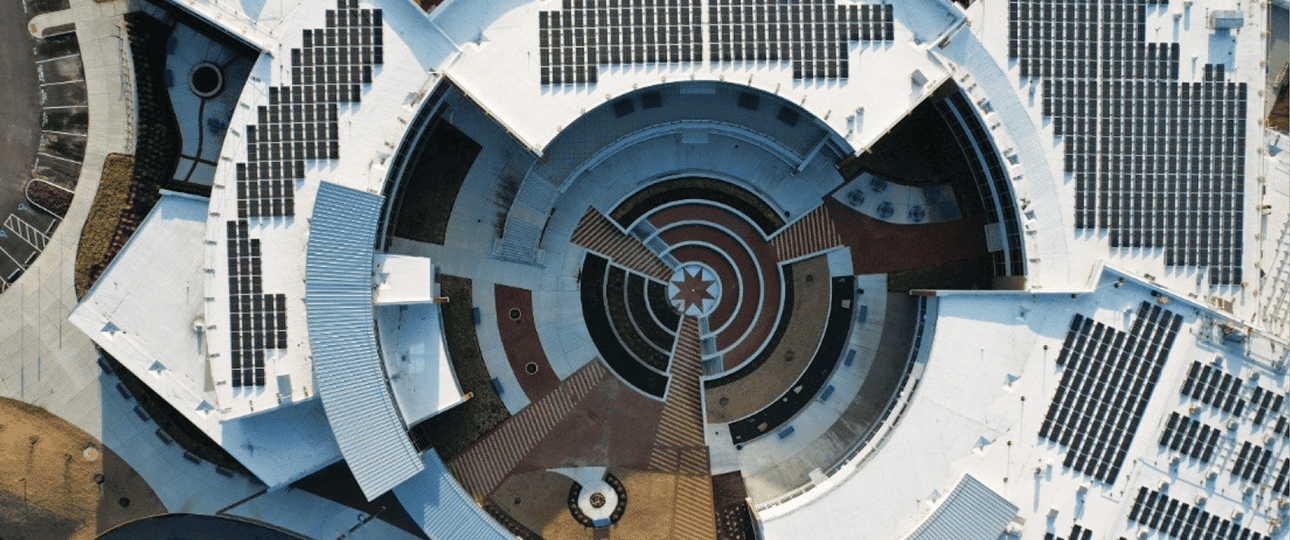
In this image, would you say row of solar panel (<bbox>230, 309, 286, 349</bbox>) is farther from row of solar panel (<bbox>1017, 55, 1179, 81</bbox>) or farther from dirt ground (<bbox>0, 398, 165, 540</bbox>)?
row of solar panel (<bbox>1017, 55, 1179, 81</bbox>)

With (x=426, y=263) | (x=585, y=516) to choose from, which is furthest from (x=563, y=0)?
(x=585, y=516)

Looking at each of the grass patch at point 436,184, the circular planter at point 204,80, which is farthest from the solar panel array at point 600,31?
the circular planter at point 204,80

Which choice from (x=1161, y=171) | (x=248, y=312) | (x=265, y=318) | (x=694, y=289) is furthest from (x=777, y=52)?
(x=248, y=312)

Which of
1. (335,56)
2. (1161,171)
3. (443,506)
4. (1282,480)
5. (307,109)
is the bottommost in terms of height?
(443,506)

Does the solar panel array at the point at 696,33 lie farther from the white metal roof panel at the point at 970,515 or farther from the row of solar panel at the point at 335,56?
the white metal roof panel at the point at 970,515

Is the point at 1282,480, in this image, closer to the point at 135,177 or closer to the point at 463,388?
the point at 463,388

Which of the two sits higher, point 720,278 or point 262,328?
point 720,278

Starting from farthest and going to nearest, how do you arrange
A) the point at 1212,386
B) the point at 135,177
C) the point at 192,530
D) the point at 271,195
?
1. the point at 192,530
2. the point at 135,177
3. the point at 1212,386
4. the point at 271,195
